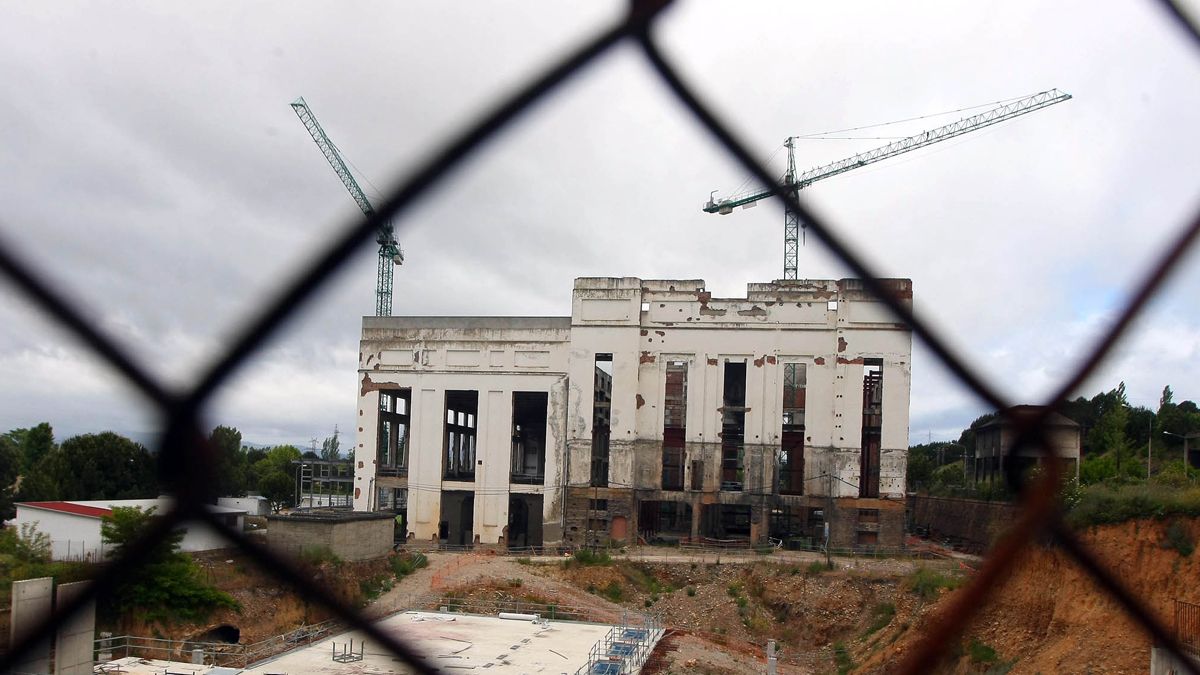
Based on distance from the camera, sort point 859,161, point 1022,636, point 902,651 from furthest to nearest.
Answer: point 859,161
point 902,651
point 1022,636

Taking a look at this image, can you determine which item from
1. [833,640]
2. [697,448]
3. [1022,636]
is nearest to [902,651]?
[1022,636]

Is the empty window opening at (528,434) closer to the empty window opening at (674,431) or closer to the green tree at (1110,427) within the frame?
the empty window opening at (674,431)

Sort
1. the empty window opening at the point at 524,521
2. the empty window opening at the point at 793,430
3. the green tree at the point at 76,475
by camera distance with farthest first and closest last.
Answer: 1. the empty window opening at the point at 524,521
2. the empty window opening at the point at 793,430
3. the green tree at the point at 76,475

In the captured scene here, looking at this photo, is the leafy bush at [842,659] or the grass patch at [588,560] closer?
the leafy bush at [842,659]

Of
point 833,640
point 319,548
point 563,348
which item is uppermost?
point 563,348

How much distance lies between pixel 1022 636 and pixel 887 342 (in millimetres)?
9257

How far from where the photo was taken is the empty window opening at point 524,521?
2261 centimetres

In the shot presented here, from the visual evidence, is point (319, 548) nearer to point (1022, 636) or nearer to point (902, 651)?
point (902, 651)

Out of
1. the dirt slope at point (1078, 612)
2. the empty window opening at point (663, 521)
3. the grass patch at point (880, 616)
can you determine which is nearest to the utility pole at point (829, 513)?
the grass patch at point (880, 616)

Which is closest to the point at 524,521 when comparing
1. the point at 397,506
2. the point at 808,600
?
the point at 397,506

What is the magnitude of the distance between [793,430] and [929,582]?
592cm

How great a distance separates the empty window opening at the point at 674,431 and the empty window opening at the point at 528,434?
4.11 m

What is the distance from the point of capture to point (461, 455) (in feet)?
88.5

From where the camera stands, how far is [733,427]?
21578 millimetres
